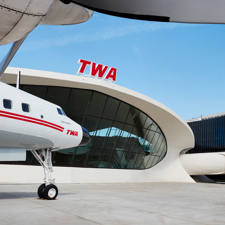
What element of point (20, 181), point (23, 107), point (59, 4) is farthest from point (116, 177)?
point (59, 4)

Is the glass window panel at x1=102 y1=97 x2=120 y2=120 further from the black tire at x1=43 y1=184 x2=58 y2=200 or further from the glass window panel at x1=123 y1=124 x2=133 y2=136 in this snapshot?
the black tire at x1=43 y1=184 x2=58 y2=200

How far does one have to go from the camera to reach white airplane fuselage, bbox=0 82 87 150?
39.0ft

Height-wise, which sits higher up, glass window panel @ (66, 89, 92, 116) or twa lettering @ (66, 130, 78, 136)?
glass window panel @ (66, 89, 92, 116)

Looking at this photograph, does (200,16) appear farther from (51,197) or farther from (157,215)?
(51,197)

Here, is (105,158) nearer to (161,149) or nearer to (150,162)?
(150,162)

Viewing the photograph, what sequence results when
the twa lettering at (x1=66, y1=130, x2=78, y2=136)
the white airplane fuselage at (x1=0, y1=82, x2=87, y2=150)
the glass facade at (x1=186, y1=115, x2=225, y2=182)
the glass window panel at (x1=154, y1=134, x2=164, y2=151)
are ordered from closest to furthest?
the white airplane fuselage at (x1=0, y1=82, x2=87, y2=150) → the twa lettering at (x1=66, y1=130, x2=78, y2=136) → the glass window panel at (x1=154, y1=134, x2=164, y2=151) → the glass facade at (x1=186, y1=115, x2=225, y2=182)

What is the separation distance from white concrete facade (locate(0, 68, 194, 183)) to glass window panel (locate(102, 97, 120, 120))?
0.72m

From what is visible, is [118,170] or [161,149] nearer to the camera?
[118,170]

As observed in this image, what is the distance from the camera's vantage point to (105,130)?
111ft

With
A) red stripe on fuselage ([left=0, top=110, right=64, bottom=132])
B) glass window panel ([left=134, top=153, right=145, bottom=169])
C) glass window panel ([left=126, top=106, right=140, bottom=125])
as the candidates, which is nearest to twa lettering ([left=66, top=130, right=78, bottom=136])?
red stripe on fuselage ([left=0, top=110, right=64, bottom=132])

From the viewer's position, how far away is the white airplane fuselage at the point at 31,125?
1188cm

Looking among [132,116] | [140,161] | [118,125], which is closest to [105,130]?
[118,125]

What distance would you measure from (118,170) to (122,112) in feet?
24.0


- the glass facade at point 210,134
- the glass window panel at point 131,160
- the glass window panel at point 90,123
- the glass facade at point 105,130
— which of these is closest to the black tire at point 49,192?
the glass facade at point 105,130
